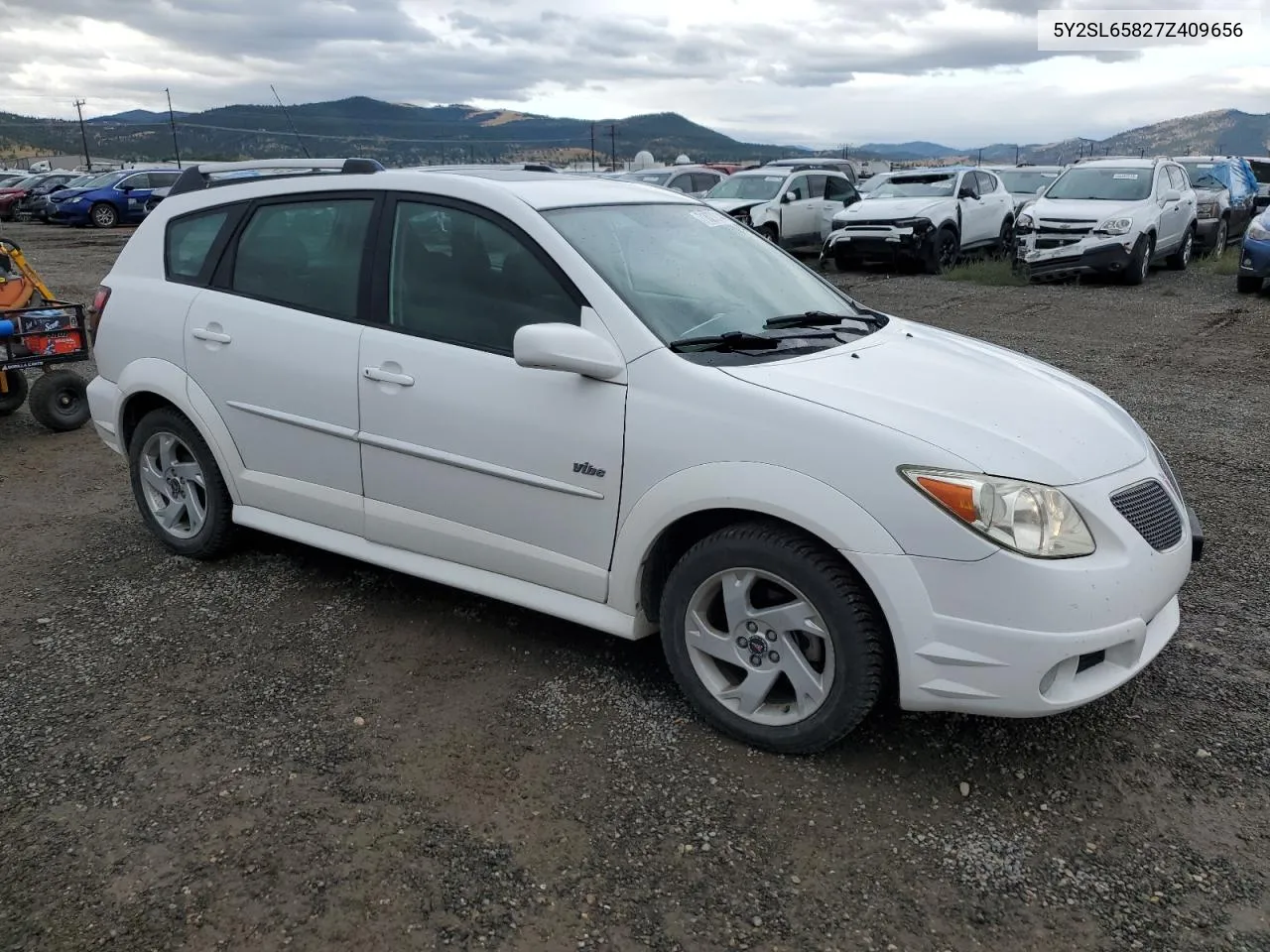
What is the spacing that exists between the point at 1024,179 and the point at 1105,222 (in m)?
8.42

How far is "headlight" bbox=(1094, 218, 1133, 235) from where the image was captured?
14398 mm

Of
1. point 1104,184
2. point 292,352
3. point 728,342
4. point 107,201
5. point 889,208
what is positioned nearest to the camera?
point 728,342

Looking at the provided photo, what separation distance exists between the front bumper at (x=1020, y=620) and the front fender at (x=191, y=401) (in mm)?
2817

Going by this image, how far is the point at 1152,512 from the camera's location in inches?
125

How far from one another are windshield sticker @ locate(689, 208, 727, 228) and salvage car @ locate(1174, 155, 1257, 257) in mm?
15386

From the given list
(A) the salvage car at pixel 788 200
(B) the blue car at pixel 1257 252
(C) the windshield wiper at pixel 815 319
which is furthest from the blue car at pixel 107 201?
(C) the windshield wiper at pixel 815 319

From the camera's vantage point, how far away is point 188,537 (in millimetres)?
4789

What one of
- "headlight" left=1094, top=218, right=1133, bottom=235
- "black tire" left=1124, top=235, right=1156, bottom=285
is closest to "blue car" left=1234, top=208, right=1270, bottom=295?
"black tire" left=1124, top=235, right=1156, bottom=285

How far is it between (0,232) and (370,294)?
30173 millimetres

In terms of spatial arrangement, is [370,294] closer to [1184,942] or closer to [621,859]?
[621,859]

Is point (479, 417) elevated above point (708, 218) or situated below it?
below

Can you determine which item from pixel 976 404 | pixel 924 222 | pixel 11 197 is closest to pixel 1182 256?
pixel 924 222

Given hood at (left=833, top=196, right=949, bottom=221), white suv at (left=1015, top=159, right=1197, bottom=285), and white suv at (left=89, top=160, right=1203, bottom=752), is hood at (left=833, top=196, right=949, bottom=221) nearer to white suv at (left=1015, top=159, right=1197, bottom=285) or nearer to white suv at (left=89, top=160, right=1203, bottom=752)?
white suv at (left=1015, top=159, right=1197, bottom=285)

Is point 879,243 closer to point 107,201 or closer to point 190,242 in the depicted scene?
point 190,242
